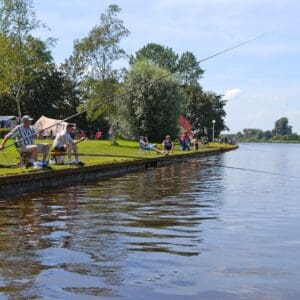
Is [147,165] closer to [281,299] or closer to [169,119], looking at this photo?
[281,299]

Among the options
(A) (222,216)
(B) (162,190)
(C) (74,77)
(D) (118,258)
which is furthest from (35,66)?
(C) (74,77)

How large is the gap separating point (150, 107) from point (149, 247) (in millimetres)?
48799

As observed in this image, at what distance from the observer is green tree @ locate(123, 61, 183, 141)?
185 ft

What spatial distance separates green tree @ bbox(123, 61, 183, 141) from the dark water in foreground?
4215 cm

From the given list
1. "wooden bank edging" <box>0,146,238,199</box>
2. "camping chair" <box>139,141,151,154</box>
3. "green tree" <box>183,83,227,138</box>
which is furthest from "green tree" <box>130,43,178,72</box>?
"wooden bank edging" <box>0,146,238,199</box>

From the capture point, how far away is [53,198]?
14.0 metres

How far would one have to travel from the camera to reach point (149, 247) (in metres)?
7.79

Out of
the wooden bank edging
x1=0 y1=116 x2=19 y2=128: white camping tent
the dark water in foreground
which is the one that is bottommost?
the dark water in foreground

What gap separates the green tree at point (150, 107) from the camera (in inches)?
2215

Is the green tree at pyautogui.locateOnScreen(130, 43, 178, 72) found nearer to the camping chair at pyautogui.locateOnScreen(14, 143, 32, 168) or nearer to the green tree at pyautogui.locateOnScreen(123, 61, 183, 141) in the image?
the green tree at pyautogui.locateOnScreen(123, 61, 183, 141)

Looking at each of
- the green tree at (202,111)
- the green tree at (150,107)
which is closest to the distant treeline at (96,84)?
the green tree at (150,107)

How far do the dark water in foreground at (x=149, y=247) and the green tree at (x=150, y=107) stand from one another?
4215 centimetres

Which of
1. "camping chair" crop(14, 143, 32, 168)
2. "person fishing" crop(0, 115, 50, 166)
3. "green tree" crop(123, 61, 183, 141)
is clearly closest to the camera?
"person fishing" crop(0, 115, 50, 166)

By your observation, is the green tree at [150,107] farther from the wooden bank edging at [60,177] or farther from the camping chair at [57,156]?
the camping chair at [57,156]
